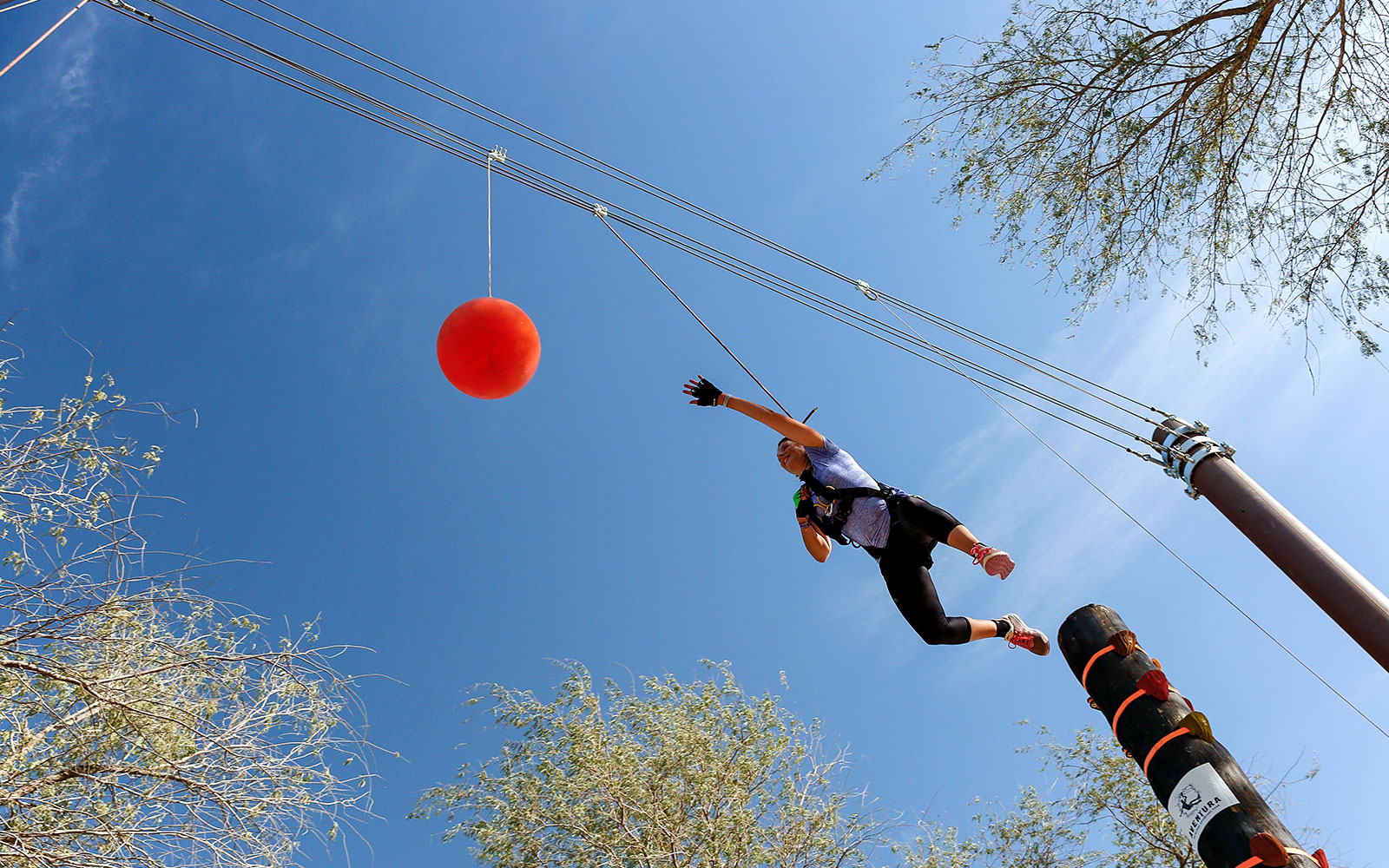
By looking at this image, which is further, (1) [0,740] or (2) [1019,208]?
(2) [1019,208]

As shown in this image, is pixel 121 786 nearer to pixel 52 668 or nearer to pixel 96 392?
pixel 52 668

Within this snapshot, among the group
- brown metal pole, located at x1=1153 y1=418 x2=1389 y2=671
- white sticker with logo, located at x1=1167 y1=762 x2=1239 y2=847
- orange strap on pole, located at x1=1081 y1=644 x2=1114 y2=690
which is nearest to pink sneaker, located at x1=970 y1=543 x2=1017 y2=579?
orange strap on pole, located at x1=1081 y1=644 x2=1114 y2=690

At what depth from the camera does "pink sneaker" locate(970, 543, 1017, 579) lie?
393cm

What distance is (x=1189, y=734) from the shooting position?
3.49m

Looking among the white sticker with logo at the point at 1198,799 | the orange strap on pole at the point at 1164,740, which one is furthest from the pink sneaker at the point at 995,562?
the white sticker with logo at the point at 1198,799

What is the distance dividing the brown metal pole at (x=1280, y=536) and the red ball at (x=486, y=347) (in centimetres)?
351

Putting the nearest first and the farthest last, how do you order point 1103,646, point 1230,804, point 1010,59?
point 1230,804 < point 1103,646 < point 1010,59

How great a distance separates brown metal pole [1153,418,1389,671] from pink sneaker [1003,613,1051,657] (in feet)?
3.63

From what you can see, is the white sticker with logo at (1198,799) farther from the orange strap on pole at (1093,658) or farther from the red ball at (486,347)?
the red ball at (486,347)

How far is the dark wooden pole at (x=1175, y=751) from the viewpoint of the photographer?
3215 mm

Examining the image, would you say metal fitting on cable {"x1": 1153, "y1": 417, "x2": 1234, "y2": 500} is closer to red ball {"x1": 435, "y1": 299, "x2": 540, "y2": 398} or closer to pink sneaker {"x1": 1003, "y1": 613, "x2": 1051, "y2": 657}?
pink sneaker {"x1": 1003, "y1": 613, "x2": 1051, "y2": 657}

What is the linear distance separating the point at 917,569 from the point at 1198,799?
1.59m

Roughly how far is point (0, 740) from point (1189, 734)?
5.27 m

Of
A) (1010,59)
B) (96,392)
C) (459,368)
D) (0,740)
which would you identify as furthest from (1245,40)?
(0,740)
